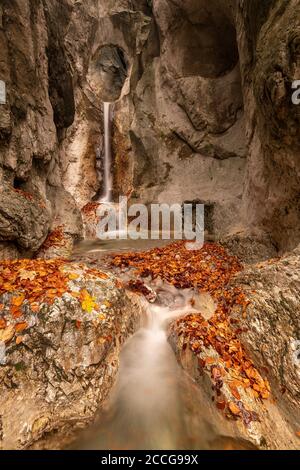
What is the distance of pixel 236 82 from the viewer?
10.6 meters

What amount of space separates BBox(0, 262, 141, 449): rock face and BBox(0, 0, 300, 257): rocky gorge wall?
3.27 meters

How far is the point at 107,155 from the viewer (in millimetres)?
16578

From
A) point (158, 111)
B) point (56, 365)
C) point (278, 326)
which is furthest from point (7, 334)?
point (158, 111)

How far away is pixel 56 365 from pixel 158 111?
1303 cm

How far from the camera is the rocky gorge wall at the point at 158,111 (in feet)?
17.5

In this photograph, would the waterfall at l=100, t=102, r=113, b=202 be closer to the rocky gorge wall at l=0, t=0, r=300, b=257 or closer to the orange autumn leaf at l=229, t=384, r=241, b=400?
the rocky gorge wall at l=0, t=0, r=300, b=257

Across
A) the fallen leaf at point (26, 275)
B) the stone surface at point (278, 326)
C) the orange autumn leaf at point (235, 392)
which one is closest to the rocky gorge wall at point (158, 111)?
the stone surface at point (278, 326)

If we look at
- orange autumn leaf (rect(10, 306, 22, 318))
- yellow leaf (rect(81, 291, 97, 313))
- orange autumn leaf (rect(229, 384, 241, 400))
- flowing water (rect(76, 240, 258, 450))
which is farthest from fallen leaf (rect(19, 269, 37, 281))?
orange autumn leaf (rect(229, 384, 241, 400))

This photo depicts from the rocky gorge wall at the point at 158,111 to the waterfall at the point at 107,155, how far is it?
1.34 ft

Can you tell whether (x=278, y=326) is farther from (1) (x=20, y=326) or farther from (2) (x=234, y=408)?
(1) (x=20, y=326)

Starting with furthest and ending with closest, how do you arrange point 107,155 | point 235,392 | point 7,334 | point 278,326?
point 107,155 < point 278,326 < point 7,334 < point 235,392

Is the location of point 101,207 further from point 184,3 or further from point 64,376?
point 64,376

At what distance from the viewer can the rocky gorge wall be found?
211 inches

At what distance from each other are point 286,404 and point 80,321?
2.45 meters
